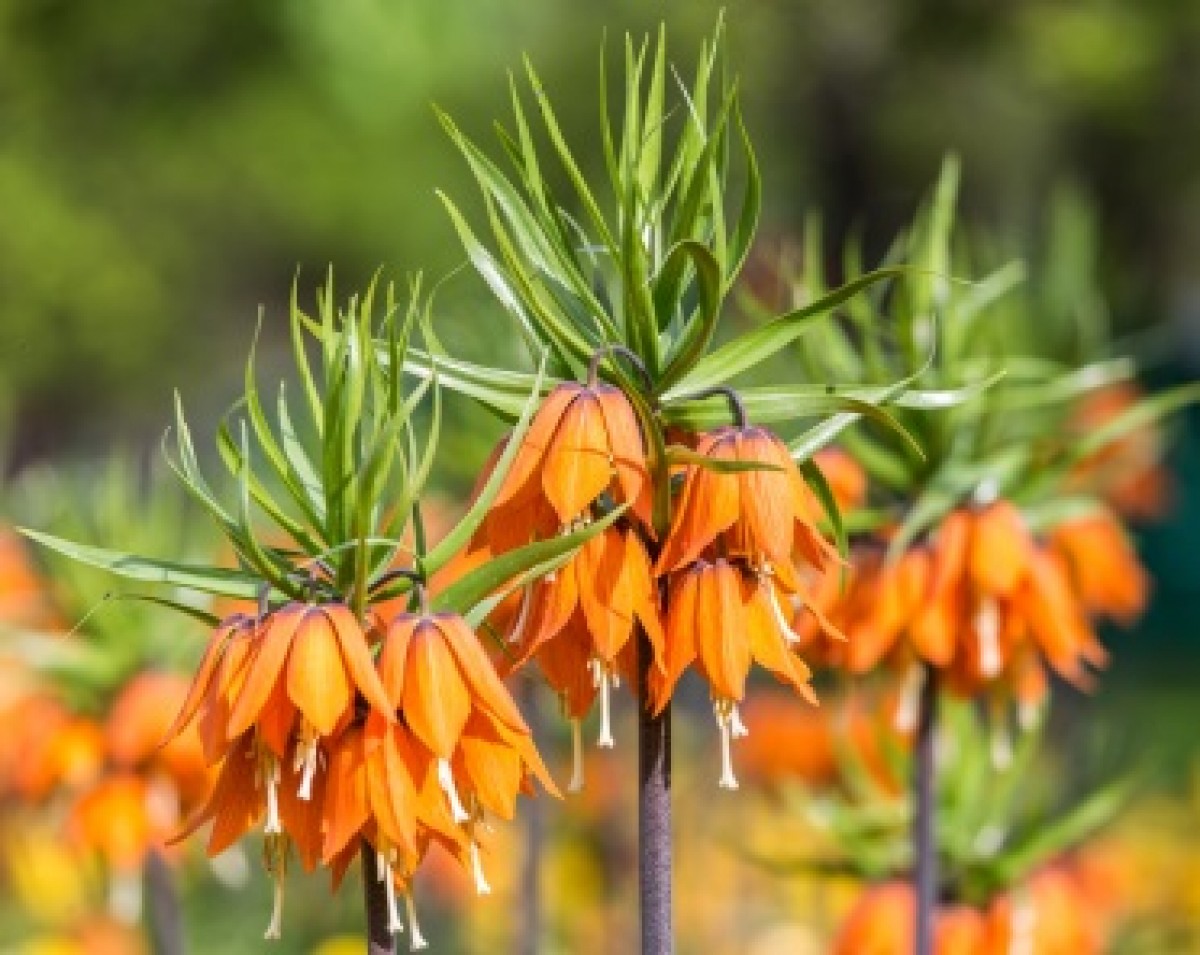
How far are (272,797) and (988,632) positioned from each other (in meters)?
1.15

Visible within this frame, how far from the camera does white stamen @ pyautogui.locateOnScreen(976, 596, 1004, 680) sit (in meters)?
2.63

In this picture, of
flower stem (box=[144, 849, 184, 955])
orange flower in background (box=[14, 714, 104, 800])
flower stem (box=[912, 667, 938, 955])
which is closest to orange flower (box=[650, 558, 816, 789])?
flower stem (box=[912, 667, 938, 955])

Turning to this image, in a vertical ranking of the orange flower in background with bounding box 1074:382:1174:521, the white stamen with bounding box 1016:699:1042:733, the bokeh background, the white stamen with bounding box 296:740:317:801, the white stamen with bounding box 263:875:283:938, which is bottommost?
the white stamen with bounding box 263:875:283:938

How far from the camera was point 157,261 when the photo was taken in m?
15.8

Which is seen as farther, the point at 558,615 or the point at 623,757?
the point at 623,757

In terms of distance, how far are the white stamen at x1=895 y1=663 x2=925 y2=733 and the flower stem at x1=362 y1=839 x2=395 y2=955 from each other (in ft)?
3.66

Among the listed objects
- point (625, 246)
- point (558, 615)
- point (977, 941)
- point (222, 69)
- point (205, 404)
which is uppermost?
point (222, 69)

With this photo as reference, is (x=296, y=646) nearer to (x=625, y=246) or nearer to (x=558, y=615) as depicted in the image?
(x=558, y=615)

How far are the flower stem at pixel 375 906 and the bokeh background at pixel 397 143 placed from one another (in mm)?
11124

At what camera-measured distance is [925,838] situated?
101 inches

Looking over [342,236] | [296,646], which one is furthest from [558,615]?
[342,236]

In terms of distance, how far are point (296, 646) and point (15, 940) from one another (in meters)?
3.87

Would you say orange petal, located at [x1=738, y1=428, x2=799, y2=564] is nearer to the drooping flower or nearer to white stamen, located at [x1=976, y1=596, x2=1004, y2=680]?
the drooping flower

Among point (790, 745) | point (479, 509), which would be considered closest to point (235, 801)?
point (479, 509)
